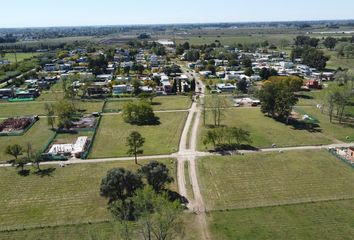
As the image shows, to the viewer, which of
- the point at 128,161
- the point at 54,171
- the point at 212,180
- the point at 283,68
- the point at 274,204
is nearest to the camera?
the point at 274,204

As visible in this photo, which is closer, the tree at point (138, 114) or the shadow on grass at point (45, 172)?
the shadow on grass at point (45, 172)

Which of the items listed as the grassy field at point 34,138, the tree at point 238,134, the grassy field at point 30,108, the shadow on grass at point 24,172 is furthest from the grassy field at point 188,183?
the grassy field at point 30,108

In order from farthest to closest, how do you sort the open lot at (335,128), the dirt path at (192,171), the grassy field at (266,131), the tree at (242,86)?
the tree at (242,86), the open lot at (335,128), the grassy field at (266,131), the dirt path at (192,171)

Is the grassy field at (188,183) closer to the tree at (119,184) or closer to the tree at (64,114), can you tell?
the tree at (119,184)

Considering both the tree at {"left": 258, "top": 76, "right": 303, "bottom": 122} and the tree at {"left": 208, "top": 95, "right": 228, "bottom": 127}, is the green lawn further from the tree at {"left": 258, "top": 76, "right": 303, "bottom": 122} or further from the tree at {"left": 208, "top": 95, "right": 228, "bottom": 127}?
the tree at {"left": 208, "top": 95, "right": 228, "bottom": 127}

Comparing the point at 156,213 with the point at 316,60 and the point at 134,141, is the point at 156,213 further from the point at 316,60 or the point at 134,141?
the point at 316,60

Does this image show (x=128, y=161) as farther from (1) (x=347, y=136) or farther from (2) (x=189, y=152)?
(1) (x=347, y=136)

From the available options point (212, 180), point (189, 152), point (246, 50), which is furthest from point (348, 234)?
point (246, 50)
